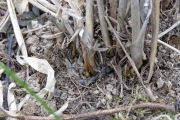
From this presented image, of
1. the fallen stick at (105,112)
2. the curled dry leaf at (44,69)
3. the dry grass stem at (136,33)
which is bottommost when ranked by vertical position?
the fallen stick at (105,112)

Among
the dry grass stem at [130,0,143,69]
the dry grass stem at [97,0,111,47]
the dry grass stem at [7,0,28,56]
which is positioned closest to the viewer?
the dry grass stem at [130,0,143,69]

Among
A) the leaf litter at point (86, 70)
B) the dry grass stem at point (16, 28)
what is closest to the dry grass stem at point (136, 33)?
the leaf litter at point (86, 70)

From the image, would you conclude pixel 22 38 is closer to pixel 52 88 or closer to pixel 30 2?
pixel 30 2

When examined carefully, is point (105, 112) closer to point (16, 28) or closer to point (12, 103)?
point (12, 103)

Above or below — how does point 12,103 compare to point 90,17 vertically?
below

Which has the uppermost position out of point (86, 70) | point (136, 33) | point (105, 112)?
point (136, 33)

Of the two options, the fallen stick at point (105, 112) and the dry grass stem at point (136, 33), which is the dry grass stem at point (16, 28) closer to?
the fallen stick at point (105, 112)

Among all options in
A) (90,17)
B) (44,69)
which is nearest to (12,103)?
(44,69)

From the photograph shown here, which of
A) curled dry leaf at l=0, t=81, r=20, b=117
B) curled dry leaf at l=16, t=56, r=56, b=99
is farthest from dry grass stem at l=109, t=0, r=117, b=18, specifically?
curled dry leaf at l=0, t=81, r=20, b=117

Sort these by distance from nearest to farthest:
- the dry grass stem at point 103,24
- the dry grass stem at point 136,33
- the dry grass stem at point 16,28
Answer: the dry grass stem at point 136,33 < the dry grass stem at point 103,24 < the dry grass stem at point 16,28

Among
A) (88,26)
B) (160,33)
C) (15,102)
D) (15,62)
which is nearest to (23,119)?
(15,102)

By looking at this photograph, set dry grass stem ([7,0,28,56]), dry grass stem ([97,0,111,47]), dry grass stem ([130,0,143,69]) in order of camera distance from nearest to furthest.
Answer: dry grass stem ([130,0,143,69])
dry grass stem ([97,0,111,47])
dry grass stem ([7,0,28,56])

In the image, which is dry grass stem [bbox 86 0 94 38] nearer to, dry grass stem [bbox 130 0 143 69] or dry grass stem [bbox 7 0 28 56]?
dry grass stem [bbox 130 0 143 69]
